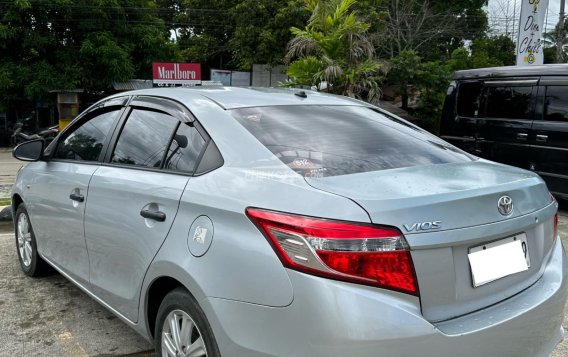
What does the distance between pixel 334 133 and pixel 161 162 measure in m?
0.87

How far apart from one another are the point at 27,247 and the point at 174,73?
51.6 feet

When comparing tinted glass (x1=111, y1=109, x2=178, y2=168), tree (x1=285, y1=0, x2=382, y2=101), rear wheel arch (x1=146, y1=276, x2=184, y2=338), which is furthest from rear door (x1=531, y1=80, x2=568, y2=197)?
rear wheel arch (x1=146, y1=276, x2=184, y2=338)

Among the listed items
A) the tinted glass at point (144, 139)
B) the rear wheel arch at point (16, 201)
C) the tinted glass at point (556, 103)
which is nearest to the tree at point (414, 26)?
the tinted glass at point (556, 103)

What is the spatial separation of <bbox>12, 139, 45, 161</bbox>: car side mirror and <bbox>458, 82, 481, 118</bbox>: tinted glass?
6.02 meters

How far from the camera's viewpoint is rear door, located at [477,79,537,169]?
22.6 ft

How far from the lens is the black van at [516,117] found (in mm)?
6523

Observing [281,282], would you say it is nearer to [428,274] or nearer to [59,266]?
[428,274]

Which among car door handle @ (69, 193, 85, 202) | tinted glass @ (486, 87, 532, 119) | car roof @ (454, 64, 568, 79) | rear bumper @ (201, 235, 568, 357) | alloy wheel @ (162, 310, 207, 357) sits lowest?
alloy wheel @ (162, 310, 207, 357)

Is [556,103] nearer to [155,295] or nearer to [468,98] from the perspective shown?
[468,98]

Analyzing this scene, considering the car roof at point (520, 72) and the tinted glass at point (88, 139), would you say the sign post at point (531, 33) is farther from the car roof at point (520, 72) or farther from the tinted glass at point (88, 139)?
the tinted glass at point (88, 139)

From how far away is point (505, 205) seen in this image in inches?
77.7

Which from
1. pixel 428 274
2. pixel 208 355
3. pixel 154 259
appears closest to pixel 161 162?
pixel 154 259

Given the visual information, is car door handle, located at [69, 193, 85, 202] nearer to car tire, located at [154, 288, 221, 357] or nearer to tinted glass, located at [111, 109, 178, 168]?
tinted glass, located at [111, 109, 178, 168]

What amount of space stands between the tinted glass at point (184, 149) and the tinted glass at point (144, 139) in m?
0.07
